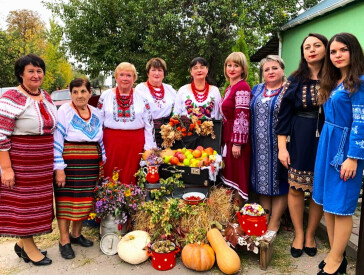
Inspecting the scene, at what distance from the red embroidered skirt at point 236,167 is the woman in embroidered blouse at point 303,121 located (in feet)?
1.78

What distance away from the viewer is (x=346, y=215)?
261 centimetres

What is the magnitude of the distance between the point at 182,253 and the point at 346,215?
1.55 metres

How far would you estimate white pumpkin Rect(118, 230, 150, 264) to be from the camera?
3.15 m

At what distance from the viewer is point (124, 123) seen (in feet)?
12.2

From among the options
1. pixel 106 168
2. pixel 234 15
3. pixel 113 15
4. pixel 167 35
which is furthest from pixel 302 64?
pixel 113 15

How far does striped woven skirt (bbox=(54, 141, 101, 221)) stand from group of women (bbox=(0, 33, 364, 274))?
0.4 inches

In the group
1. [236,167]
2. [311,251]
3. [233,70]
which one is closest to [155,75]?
[233,70]

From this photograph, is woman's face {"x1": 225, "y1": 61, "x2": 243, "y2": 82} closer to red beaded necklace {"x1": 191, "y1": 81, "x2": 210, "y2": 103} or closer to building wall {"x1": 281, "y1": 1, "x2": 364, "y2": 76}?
red beaded necklace {"x1": 191, "y1": 81, "x2": 210, "y2": 103}

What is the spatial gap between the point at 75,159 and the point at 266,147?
2.10 metres

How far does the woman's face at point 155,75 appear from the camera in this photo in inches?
170

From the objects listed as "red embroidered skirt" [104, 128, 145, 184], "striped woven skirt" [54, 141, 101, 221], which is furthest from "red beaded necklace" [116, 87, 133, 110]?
"striped woven skirt" [54, 141, 101, 221]

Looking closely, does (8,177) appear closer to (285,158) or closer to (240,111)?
(240,111)

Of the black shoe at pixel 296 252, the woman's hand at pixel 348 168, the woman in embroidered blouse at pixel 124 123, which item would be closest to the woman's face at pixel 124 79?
the woman in embroidered blouse at pixel 124 123

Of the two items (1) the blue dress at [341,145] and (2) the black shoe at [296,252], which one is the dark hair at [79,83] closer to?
(1) the blue dress at [341,145]
